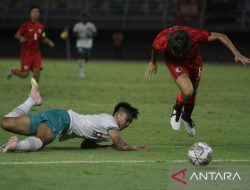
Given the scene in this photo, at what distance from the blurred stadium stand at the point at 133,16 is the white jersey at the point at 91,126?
36.0 meters

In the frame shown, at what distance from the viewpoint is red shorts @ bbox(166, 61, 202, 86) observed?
45.9 ft

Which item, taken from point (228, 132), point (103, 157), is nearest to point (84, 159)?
point (103, 157)

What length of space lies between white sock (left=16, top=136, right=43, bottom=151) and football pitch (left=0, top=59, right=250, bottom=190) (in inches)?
4.9

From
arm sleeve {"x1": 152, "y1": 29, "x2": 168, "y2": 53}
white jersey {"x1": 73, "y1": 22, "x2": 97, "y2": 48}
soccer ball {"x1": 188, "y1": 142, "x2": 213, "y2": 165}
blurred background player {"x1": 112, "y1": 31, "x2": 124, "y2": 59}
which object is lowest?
blurred background player {"x1": 112, "y1": 31, "x2": 124, "y2": 59}

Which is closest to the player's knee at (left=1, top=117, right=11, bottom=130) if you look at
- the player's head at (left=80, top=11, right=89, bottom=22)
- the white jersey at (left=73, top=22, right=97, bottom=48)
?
the player's head at (left=80, top=11, right=89, bottom=22)

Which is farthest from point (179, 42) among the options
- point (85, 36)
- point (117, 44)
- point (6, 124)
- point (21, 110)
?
point (117, 44)

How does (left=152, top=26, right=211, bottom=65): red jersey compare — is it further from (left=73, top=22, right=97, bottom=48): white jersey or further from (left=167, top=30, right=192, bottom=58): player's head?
(left=73, top=22, right=97, bottom=48): white jersey

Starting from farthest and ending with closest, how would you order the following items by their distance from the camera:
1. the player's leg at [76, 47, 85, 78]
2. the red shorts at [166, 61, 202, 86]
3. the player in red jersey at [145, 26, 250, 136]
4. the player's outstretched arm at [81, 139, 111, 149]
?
the player's leg at [76, 47, 85, 78], the red shorts at [166, 61, 202, 86], the player in red jersey at [145, 26, 250, 136], the player's outstretched arm at [81, 139, 111, 149]

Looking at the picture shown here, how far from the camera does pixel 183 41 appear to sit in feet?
43.2

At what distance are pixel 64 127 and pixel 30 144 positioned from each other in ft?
1.92

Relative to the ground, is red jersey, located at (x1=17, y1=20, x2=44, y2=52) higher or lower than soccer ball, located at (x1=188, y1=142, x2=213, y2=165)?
lower

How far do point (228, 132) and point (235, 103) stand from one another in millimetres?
6313

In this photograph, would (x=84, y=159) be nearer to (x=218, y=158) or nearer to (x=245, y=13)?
(x=218, y=158)

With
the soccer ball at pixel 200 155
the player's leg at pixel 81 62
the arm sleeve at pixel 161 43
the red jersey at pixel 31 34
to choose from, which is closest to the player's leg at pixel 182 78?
the arm sleeve at pixel 161 43
